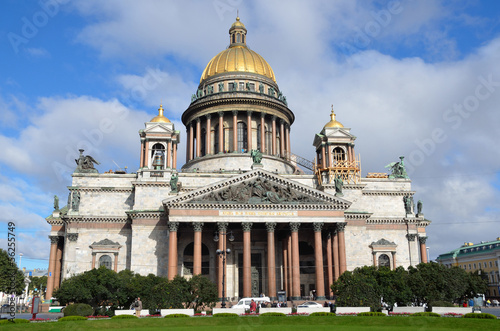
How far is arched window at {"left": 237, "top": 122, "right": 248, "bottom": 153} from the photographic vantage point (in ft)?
228

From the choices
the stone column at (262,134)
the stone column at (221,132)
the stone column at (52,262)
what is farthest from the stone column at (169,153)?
the stone column at (52,262)

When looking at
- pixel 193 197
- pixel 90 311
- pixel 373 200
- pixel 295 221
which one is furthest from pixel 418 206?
pixel 90 311

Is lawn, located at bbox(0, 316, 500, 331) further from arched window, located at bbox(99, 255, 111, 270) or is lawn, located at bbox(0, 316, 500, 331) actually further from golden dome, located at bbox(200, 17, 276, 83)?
golden dome, located at bbox(200, 17, 276, 83)

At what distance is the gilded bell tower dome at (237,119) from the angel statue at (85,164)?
13461mm

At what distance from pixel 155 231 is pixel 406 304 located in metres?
27.2

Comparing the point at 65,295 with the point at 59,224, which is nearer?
the point at 65,295

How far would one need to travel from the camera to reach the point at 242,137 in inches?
2758

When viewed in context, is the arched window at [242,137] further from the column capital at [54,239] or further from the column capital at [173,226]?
the column capital at [54,239]

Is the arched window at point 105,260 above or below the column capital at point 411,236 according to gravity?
below

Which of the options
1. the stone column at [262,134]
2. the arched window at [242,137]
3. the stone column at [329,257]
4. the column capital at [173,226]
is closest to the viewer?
the column capital at [173,226]

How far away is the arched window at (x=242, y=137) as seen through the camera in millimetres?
69375

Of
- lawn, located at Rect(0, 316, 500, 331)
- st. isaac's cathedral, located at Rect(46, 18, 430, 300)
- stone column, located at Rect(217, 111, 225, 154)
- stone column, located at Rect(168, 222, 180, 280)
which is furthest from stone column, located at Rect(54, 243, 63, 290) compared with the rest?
lawn, located at Rect(0, 316, 500, 331)

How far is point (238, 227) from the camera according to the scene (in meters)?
54.9

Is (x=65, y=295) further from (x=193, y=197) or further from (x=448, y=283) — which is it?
(x=448, y=283)
